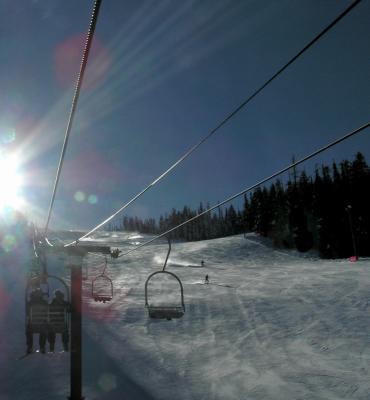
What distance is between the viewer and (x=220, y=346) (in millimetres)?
24844

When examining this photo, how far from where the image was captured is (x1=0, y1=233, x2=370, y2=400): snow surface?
19500mm

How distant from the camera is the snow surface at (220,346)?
1950 centimetres

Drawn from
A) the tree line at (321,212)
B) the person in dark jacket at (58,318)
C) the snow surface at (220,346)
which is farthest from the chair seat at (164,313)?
the tree line at (321,212)

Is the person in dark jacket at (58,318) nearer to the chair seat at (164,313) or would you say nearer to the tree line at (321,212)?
the chair seat at (164,313)

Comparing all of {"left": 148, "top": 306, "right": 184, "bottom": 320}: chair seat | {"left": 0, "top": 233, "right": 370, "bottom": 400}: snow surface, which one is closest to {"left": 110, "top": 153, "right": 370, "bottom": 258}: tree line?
{"left": 0, "top": 233, "right": 370, "bottom": 400}: snow surface

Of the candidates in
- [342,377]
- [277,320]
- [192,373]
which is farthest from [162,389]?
[277,320]

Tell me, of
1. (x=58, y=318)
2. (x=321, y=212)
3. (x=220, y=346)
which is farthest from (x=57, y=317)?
(x=321, y=212)

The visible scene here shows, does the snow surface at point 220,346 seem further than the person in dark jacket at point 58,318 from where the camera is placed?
Yes

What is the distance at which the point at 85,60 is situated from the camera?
306cm

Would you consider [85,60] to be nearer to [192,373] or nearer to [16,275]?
[192,373]

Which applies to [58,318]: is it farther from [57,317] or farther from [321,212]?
[321,212]

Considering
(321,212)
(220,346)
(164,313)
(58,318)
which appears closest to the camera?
(58,318)

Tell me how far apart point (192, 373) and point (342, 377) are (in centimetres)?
682

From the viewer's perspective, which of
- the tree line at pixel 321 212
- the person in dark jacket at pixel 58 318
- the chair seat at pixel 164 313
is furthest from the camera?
the tree line at pixel 321 212
